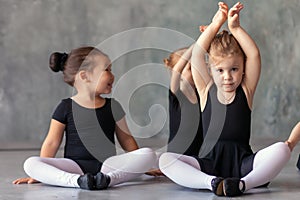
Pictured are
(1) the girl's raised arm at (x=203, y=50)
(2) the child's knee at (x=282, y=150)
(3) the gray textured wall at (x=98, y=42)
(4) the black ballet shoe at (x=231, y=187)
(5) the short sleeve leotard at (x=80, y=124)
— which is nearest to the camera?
(4) the black ballet shoe at (x=231, y=187)

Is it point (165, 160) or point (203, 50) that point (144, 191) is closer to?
point (165, 160)

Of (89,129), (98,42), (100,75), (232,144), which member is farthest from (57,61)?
(98,42)

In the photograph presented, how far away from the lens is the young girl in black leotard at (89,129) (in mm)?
2305

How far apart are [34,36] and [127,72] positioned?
647 mm

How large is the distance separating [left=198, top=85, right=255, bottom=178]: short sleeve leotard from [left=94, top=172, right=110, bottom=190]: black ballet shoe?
1.12 ft

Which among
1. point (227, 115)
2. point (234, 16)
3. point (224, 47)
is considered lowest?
point (227, 115)

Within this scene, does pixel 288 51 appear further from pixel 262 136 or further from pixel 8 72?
pixel 8 72

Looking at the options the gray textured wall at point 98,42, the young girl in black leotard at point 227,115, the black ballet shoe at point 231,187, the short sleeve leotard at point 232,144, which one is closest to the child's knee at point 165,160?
the young girl in black leotard at point 227,115

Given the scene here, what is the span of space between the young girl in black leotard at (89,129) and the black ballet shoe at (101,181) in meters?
0.12

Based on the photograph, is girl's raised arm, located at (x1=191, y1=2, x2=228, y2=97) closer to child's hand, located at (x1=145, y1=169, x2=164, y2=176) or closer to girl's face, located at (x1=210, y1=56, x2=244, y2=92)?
→ girl's face, located at (x1=210, y1=56, x2=244, y2=92)

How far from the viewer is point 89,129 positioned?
7.97 ft

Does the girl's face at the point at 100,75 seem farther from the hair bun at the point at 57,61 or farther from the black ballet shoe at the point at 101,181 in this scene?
the black ballet shoe at the point at 101,181

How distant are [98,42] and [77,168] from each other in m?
1.79

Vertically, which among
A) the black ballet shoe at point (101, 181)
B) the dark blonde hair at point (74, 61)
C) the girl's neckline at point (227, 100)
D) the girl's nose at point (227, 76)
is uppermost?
the dark blonde hair at point (74, 61)
